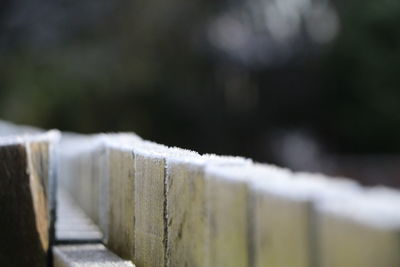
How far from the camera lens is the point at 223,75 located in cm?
2258

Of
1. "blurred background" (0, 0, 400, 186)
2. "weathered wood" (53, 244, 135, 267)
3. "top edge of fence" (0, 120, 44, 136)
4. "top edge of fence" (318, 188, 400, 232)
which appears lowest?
"weathered wood" (53, 244, 135, 267)

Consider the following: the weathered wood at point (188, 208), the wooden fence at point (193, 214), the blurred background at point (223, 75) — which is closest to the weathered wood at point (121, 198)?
the wooden fence at point (193, 214)

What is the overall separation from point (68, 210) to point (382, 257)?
2998 millimetres

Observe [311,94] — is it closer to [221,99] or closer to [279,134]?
[279,134]

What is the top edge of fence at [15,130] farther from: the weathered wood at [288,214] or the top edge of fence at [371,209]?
the top edge of fence at [371,209]

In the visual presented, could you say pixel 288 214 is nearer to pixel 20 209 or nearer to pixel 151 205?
pixel 151 205

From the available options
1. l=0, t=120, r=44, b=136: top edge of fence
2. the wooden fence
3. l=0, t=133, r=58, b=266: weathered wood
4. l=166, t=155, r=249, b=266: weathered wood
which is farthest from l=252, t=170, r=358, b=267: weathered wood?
l=0, t=120, r=44, b=136: top edge of fence

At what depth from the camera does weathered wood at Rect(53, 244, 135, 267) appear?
2309 millimetres

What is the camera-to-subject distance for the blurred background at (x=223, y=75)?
20.2 metres

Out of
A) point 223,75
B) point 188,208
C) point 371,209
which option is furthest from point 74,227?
point 223,75

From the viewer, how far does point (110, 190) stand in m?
2.76

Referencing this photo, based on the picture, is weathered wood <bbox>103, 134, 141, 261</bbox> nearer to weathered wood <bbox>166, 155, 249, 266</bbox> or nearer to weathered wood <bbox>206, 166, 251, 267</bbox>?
weathered wood <bbox>166, 155, 249, 266</bbox>

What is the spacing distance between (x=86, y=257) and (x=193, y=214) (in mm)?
737

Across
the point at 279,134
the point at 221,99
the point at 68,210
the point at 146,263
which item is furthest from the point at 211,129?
the point at 146,263
